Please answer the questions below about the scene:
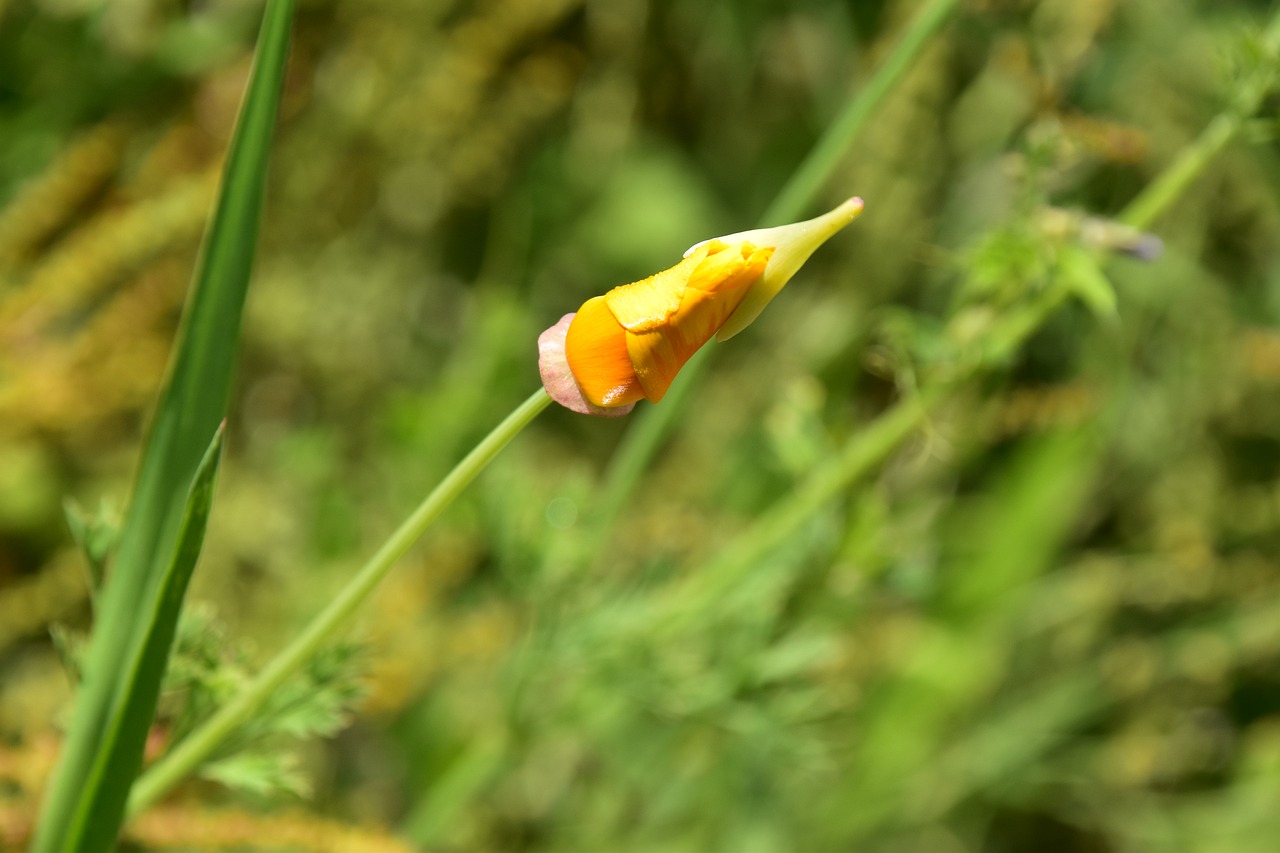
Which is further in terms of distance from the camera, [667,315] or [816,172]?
[816,172]

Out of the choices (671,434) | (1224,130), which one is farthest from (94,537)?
(671,434)

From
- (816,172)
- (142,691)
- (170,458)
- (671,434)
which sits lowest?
(142,691)

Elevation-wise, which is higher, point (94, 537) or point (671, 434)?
point (671, 434)

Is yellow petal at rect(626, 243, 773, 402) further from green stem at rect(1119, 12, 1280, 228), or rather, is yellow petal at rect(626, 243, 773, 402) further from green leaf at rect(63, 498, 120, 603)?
green stem at rect(1119, 12, 1280, 228)

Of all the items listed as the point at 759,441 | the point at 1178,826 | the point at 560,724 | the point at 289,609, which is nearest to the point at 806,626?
the point at 560,724

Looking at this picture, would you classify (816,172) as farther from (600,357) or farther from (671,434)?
(671,434)

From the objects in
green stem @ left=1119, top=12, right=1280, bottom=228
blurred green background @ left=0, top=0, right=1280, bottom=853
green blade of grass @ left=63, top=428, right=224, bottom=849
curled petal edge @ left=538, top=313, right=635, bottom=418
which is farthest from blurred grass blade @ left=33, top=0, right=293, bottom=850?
green stem @ left=1119, top=12, right=1280, bottom=228

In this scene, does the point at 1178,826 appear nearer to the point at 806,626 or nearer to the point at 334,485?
the point at 806,626
